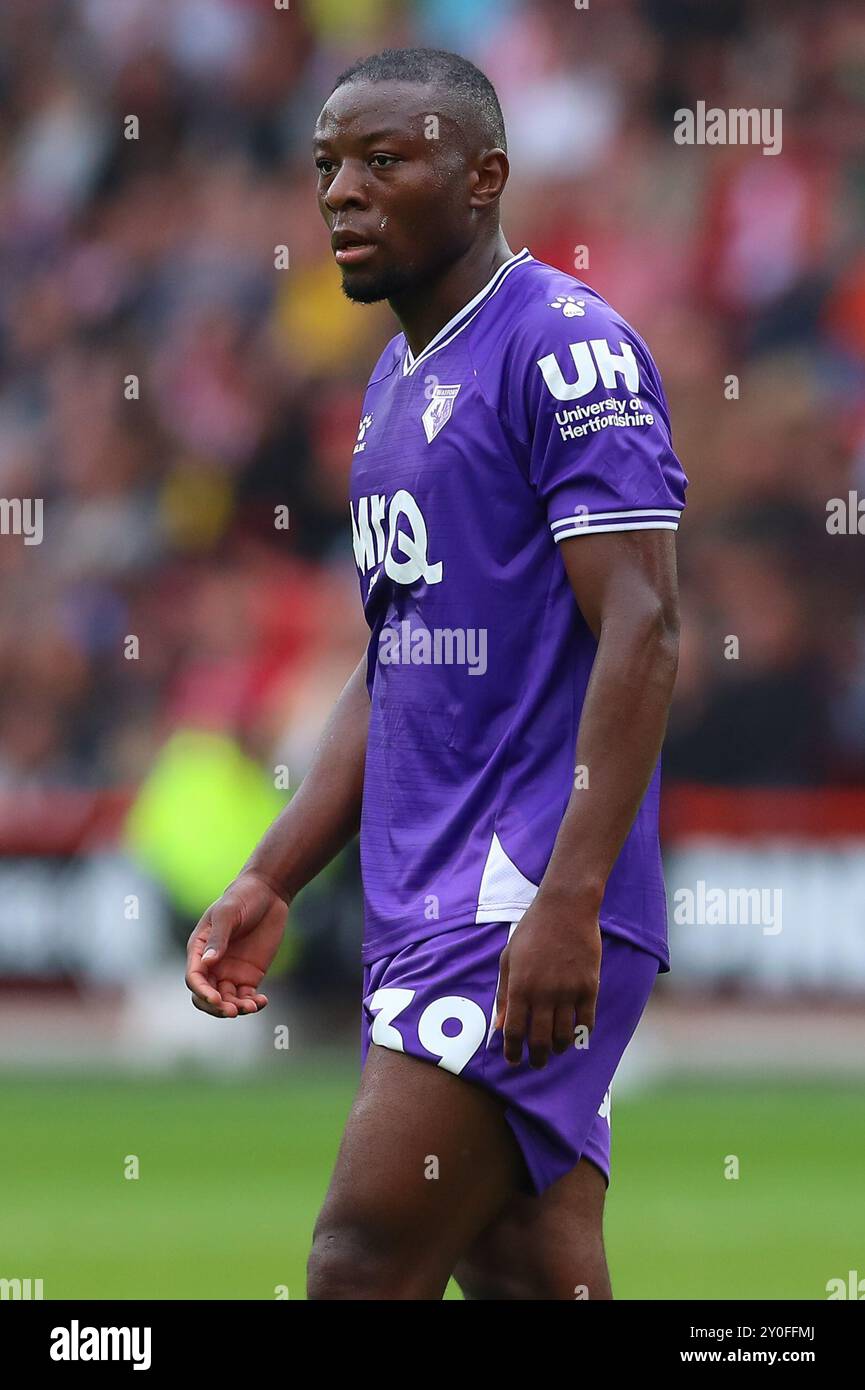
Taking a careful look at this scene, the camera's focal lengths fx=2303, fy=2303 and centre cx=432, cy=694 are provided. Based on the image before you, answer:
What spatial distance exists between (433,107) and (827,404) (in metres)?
8.58

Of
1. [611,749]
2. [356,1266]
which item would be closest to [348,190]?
[611,749]

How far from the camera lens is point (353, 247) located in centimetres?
346

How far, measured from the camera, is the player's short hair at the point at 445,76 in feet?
11.4

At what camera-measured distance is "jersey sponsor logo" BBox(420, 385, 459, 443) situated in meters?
3.44

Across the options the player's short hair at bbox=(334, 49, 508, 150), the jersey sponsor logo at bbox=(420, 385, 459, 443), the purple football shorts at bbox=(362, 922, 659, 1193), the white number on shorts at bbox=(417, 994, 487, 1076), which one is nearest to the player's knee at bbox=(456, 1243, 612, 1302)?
the purple football shorts at bbox=(362, 922, 659, 1193)

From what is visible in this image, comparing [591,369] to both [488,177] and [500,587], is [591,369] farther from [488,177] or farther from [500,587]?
[488,177]

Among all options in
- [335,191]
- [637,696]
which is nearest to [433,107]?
[335,191]

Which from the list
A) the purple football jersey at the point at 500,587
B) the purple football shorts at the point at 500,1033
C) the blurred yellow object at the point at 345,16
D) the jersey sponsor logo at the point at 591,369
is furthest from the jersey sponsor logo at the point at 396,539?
the blurred yellow object at the point at 345,16

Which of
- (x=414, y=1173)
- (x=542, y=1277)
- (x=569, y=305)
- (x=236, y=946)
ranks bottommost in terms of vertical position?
(x=542, y=1277)

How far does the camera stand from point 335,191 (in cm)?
345

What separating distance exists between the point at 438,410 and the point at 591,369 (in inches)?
11.8

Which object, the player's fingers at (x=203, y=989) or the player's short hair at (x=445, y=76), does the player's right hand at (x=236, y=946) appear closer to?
the player's fingers at (x=203, y=989)

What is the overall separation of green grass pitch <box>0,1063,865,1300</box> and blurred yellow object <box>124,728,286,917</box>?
1.03 m
